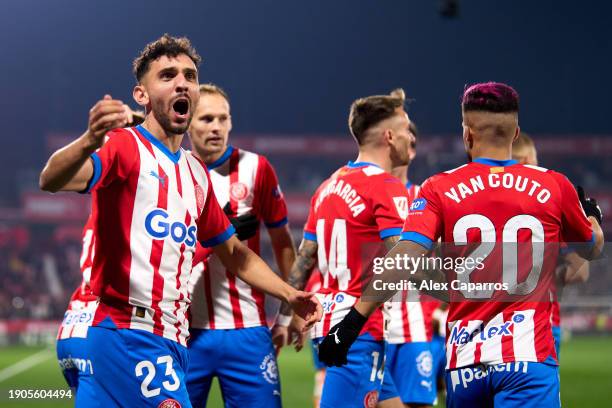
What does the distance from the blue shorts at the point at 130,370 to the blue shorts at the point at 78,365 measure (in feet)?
0.13

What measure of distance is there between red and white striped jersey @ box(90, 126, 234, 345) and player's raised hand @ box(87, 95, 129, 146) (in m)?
0.52

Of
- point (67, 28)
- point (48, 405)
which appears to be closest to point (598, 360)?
point (48, 405)

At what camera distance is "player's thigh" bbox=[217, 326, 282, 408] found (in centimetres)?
447

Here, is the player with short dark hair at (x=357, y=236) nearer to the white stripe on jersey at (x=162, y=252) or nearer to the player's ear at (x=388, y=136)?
the player's ear at (x=388, y=136)

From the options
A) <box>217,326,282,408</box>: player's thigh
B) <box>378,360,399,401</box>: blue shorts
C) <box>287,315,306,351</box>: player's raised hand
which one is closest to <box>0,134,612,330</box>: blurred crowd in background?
<box>378,360,399,401</box>: blue shorts

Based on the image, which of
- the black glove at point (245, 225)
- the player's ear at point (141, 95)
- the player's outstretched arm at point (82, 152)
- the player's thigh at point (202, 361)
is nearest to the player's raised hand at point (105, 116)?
the player's outstretched arm at point (82, 152)

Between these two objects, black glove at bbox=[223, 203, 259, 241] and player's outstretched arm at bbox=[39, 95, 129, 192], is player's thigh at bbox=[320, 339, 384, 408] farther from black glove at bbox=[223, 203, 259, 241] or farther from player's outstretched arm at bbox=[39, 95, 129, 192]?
player's outstretched arm at bbox=[39, 95, 129, 192]

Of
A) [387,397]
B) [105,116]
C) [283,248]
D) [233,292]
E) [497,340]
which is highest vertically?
[105,116]

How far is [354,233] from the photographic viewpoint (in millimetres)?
4520

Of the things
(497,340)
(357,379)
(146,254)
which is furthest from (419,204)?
(357,379)

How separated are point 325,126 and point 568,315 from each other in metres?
21.0

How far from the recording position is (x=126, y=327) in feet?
10.4

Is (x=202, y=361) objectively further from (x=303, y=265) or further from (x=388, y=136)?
(x=388, y=136)

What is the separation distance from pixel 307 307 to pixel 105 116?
1.40 m
